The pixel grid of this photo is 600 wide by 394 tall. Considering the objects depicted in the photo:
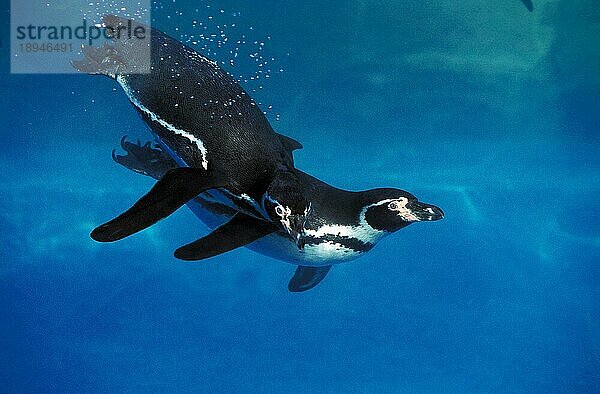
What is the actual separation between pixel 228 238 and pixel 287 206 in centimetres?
31

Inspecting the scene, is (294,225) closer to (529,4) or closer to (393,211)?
(393,211)

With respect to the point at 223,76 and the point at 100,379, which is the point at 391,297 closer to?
the point at 100,379

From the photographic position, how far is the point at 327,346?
5.15 meters

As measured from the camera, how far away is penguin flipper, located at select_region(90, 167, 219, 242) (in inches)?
84.1

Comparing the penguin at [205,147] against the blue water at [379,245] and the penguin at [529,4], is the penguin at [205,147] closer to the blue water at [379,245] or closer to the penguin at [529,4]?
the blue water at [379,245]

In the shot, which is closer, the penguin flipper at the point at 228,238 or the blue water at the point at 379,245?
the penguin flipper at the point at 228,238

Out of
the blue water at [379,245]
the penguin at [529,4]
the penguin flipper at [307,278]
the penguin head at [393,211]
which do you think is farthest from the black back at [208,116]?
the penguin at [529,4]

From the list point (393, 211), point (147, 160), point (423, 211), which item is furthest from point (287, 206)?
point (147, 160)

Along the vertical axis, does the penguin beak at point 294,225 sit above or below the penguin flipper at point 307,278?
above

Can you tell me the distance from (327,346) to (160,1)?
3.34 metres

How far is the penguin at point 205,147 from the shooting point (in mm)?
2207

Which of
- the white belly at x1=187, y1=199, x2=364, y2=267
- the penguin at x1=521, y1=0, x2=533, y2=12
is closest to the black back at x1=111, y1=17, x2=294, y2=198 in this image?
the white belly at x1=187, y1=199, x2=364, y2=267

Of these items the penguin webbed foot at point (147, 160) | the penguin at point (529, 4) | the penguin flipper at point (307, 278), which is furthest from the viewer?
the penguin at point (529, 4)

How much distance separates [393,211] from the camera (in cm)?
289
